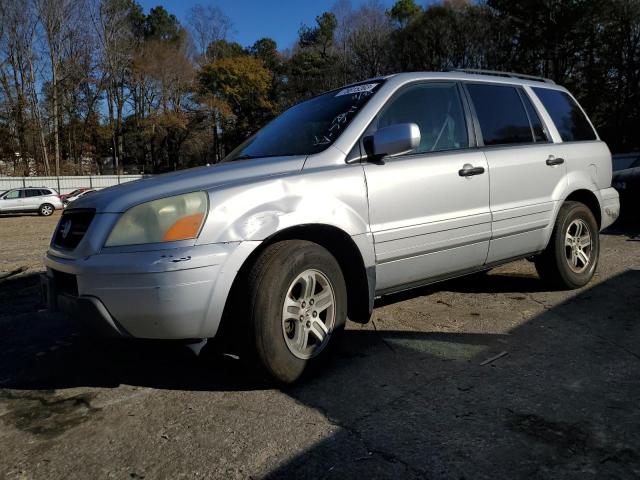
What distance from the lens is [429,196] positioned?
140 inches

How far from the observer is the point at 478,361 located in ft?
10.6

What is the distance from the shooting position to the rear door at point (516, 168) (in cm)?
403

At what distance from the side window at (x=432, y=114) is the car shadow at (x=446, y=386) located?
4.50 feet

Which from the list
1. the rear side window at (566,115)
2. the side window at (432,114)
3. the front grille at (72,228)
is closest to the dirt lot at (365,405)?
the front grille at (72,228)

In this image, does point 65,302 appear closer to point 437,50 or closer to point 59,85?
point 437,50

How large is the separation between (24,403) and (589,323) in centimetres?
373

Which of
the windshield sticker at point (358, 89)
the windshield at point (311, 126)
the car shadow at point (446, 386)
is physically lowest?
the car shadow at point (446, 386)

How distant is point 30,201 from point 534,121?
88.6 feet

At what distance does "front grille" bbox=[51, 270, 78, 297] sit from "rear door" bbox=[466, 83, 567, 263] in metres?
2.82

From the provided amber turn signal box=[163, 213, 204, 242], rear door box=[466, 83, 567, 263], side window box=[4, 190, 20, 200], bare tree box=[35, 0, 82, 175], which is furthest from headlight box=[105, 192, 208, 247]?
bare tree box=[35, 0, 82, 175]

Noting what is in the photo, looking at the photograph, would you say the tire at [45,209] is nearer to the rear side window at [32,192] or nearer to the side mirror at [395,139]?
the rear side window at [32,192]

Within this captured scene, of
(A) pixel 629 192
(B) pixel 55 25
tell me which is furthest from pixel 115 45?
(A) pixel 629 192

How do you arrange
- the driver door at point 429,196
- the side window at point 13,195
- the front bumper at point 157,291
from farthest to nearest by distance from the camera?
the side window at point 13,195, the driver door at point 429,196, the front bumper at point 157,291

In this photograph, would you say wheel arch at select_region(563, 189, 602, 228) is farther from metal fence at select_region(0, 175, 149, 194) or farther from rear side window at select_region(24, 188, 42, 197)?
metal fence at select_region(0, 175, 149, 194)
